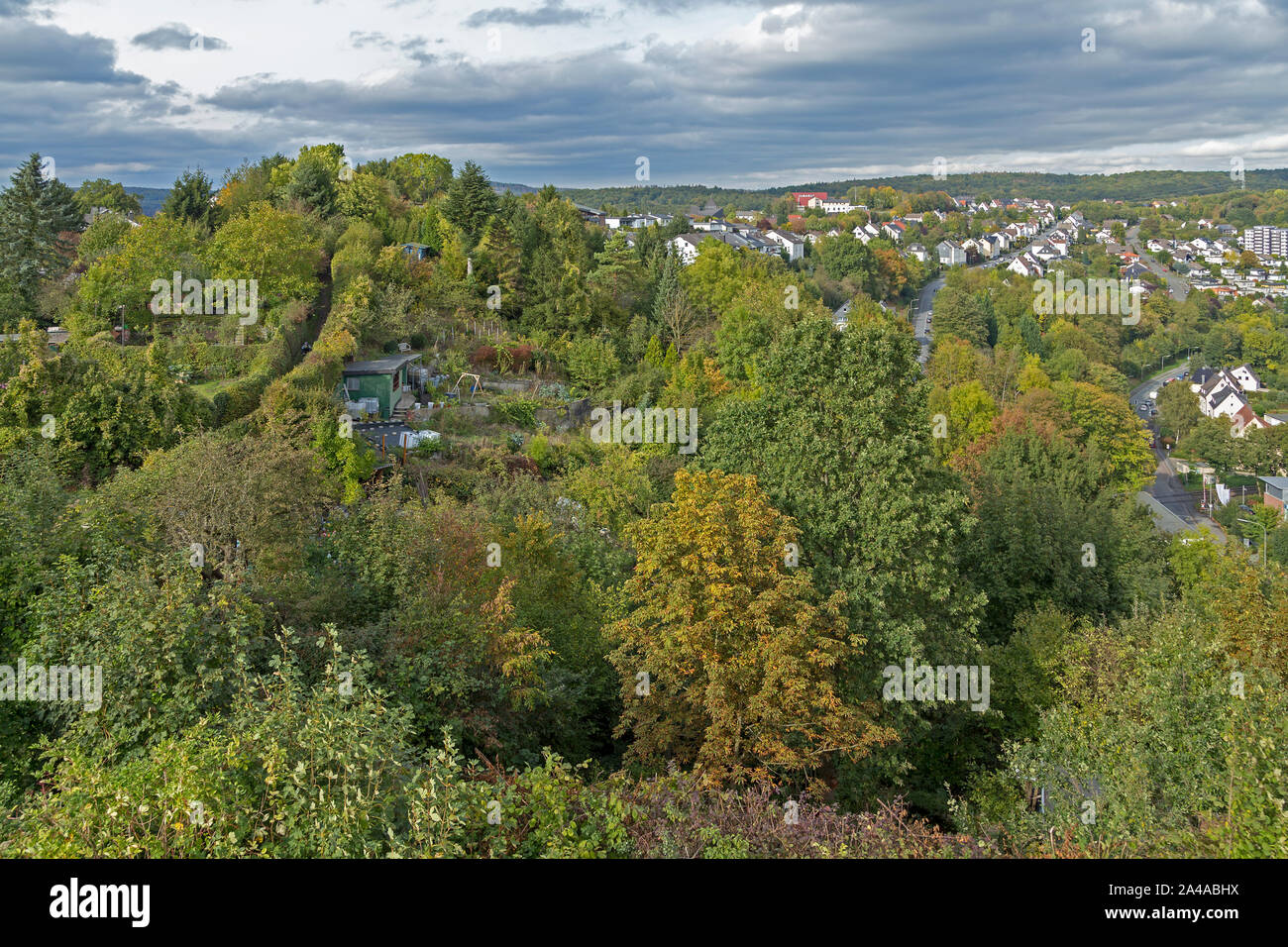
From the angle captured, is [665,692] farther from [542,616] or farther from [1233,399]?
[1233,399]

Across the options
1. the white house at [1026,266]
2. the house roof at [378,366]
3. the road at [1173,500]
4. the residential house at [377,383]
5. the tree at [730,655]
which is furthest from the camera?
the white house at [1026,266]

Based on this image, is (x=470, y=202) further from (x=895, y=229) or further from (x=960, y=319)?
(x=895, y=229)

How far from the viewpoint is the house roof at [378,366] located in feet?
92.4

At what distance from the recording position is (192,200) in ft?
127

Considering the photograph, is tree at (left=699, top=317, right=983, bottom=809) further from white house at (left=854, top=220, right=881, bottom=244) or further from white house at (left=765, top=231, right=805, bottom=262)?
white house at (left=854, top=220, right=881, bottom=244)

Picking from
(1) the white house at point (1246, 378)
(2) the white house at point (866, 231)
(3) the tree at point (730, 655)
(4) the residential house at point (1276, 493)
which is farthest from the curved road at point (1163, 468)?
(3) the tree at point (730, 655)

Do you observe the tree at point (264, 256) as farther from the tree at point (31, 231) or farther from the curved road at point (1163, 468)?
the curved road at point (1163, 468)

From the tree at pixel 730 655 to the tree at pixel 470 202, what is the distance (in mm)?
33064

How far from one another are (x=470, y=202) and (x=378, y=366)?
56.0 feet

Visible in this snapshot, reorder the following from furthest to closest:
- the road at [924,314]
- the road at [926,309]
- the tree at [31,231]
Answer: the road at [924,314] → the road at [926,309] → the tree at [31,231]

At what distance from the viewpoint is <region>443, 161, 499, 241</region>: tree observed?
4272 cm

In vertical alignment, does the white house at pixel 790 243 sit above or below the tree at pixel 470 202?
above

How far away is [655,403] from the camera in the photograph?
3497 cm

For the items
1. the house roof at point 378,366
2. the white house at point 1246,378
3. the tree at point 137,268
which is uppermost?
the tree at point 137,268
